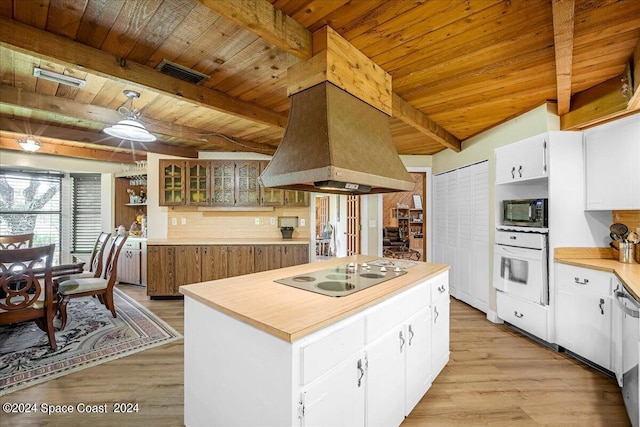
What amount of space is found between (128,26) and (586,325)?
13.3 feet

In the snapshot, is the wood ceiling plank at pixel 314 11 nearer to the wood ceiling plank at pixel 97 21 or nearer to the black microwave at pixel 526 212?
the wood ceiling plank at pixel 97 21

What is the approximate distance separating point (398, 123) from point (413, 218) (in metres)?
7.11

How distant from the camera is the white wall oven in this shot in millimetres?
2857

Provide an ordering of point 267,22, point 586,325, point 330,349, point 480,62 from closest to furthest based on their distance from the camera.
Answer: point 330,349 → point 267,22 → point 480,62 → point 586,325

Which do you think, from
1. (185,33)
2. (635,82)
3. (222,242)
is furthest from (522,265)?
(222,242)

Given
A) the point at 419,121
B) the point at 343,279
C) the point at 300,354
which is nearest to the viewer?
the point at 300,354

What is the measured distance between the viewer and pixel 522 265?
306 cm

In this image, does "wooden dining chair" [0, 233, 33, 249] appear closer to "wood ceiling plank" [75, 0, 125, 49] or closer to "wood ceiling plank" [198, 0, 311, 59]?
"wood ceiling plank" [75, 0, 125, 49]

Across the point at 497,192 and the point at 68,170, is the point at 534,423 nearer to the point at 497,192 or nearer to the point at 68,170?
the point at 497,192

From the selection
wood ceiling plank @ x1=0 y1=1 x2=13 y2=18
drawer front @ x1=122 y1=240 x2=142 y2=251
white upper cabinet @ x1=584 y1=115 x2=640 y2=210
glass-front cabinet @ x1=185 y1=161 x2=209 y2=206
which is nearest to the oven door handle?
white upper cabinet @ x1=584 y1=115 x2=640 y2=210

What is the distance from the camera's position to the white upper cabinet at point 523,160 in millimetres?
2855

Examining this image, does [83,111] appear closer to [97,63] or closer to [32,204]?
[97,63]

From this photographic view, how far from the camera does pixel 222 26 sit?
5.95 ft

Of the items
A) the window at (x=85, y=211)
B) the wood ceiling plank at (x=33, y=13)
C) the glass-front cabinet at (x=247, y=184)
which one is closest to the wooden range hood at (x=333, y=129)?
the wood ceiling plank at (x=33, y=13)
